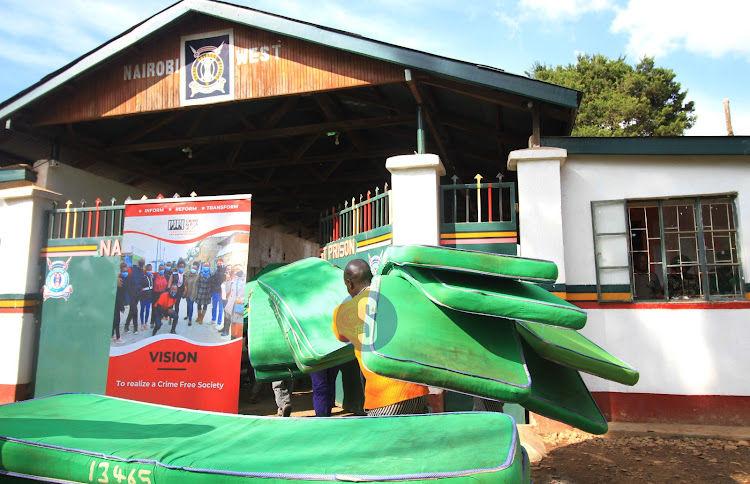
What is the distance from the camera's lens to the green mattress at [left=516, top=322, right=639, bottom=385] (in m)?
3.16

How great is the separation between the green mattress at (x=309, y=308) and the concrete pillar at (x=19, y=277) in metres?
4.88

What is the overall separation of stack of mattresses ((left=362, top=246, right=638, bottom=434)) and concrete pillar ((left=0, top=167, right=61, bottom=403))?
7.30 metres

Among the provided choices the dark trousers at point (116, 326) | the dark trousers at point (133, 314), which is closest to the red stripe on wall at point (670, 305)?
the dark trousers at point (133, 314)

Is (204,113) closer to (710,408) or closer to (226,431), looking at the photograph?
(226,431)

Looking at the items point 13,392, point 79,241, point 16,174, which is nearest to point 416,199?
point 79,241

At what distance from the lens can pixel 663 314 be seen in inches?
237

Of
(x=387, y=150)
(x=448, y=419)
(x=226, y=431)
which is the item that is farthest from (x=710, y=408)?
(x=387, y=150)

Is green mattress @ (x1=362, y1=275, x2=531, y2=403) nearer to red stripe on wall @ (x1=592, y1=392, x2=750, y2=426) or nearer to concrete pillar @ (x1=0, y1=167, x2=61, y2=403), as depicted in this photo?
red stripe on wall @ (x1=592, y1=392, x2=750, y2=426)

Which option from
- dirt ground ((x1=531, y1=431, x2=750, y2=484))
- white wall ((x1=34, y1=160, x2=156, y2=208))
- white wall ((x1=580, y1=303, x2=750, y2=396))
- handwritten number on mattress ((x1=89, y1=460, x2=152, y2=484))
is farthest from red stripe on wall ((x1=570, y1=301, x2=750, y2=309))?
white wall ((x1=34, y1=160, x2=156, y2=208))

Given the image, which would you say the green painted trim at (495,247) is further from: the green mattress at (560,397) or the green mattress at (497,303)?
the green mattress at (497,303)

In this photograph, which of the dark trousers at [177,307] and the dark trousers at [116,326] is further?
the dark trousers at [116,326]

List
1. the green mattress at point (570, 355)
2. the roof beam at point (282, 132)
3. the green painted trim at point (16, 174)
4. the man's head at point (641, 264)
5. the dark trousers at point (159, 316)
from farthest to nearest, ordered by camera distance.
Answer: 1. the roof beam at point (282, 132)
2. the green painted trim at point (16, 174)
3. the dark trousers at point (159, 316)
4. the man's head at point (641, 264)
5. the green mattress at point (570, 355)

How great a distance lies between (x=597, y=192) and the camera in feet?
21.0

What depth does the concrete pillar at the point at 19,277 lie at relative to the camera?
310 inches
